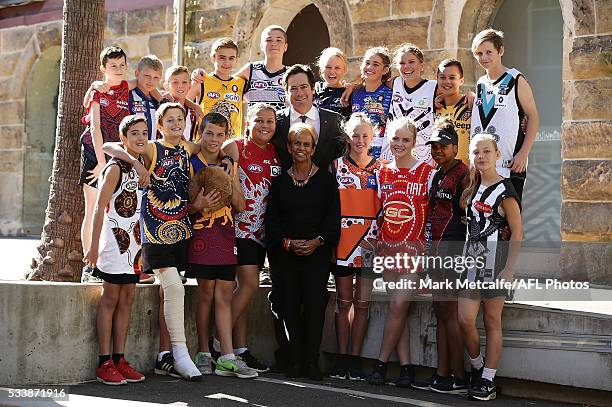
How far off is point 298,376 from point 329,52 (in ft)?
7.40

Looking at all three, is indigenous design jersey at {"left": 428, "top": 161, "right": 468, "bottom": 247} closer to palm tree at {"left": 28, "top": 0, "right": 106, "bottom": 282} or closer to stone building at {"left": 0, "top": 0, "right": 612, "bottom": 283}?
stone building at {"left": 0, "top": 0, "right": 612, "bottom": 283}

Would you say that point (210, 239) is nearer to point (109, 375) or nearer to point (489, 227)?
point (109, 375)

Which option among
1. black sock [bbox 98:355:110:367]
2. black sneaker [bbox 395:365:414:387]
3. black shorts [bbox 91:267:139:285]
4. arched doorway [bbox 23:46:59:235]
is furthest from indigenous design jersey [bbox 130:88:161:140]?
arched doorway [bbox 23:46:59:235]

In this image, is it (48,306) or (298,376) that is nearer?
(48,306)

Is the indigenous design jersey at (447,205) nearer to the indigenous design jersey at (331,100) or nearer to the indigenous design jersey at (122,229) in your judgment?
the indigenous design jersey at (331,100)

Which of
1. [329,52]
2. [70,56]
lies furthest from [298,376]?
[70,56]

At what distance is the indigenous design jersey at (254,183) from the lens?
6934 mm

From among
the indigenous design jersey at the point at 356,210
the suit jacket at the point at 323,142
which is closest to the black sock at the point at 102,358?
the indigenous design jersey at the point at 356,210

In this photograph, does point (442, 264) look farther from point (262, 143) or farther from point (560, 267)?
point (560, 267)

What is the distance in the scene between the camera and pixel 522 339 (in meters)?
6.53

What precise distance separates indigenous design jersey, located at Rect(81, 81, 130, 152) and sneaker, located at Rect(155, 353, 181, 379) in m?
1.59

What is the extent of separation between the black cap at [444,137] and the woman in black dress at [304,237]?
72 centimetres

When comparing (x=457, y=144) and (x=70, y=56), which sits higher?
(x=70, y=56)

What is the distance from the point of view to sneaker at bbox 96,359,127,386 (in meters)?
6.27
